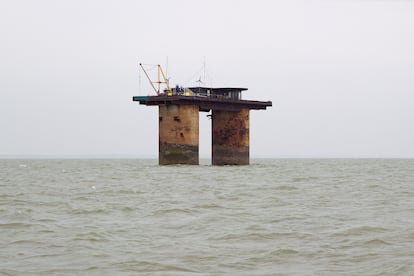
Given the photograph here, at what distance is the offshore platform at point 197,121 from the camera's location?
64.4 metres

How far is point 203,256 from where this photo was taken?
488 inches

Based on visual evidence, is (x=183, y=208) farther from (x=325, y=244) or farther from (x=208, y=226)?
(x=325, y=244)

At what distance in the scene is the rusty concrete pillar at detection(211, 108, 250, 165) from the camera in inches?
2830

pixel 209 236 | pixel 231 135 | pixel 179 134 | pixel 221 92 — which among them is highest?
pixel 221 92

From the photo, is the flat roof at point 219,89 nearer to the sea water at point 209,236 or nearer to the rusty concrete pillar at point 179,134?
the rusty concrete pillar at point 179,134

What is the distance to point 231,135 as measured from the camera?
72.2 m

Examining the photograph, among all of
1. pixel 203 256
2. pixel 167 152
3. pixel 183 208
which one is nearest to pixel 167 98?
pixel 167 152

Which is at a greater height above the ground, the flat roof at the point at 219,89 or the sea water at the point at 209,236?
Result: the flat roof at the point at 219,89

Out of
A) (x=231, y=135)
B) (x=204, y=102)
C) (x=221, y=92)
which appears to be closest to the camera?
(x=204, y=102)

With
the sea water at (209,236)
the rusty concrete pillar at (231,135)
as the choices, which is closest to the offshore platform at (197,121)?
the rusty concrete pillar at (231,135)

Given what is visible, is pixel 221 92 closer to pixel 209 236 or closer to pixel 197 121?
pixel 197 121

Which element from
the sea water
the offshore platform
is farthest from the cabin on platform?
the sea water

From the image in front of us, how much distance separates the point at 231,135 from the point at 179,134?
9645 millimetres

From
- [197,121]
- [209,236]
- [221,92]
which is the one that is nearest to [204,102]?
[197,121]
